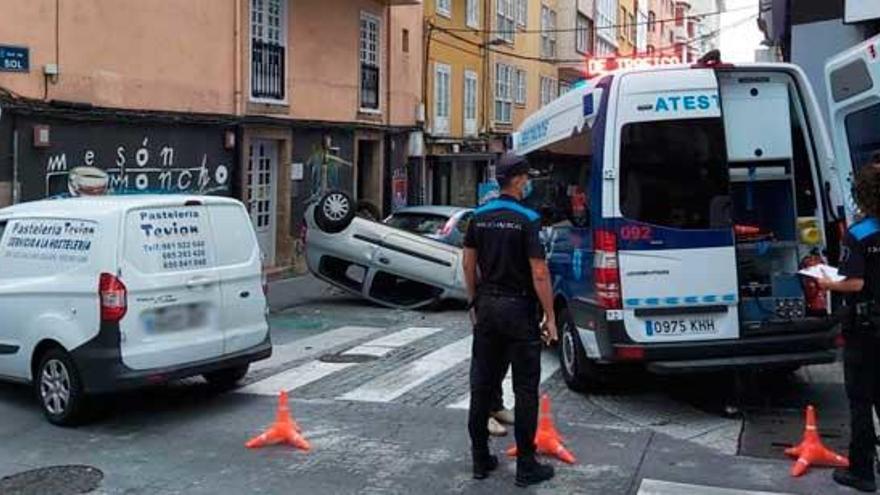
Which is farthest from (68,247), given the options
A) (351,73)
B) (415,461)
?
(351,73)

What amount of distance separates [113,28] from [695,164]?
370 inches

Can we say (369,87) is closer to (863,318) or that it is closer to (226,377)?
(226,377)

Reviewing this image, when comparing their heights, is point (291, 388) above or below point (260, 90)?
below

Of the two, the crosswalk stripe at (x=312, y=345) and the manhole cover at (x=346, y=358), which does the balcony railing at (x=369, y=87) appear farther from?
the manhole cover at (x=346, y=358)

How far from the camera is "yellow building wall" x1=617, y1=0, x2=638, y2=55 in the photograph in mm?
50791

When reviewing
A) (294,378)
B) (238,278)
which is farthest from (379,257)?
(238,278)

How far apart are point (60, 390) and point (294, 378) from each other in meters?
2.26

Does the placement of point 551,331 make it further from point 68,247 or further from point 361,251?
point 361,251

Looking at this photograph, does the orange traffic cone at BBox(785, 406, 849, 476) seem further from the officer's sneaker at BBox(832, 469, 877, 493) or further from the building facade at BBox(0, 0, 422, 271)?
the building facade at BBox(0, 0, 422, 271)

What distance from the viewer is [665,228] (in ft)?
23.8

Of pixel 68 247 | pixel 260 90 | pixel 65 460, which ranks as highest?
pixel 260 90

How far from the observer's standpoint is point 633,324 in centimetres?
723

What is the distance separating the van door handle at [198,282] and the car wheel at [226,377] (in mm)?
999

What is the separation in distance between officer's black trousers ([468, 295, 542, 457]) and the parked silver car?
760 centimetres
